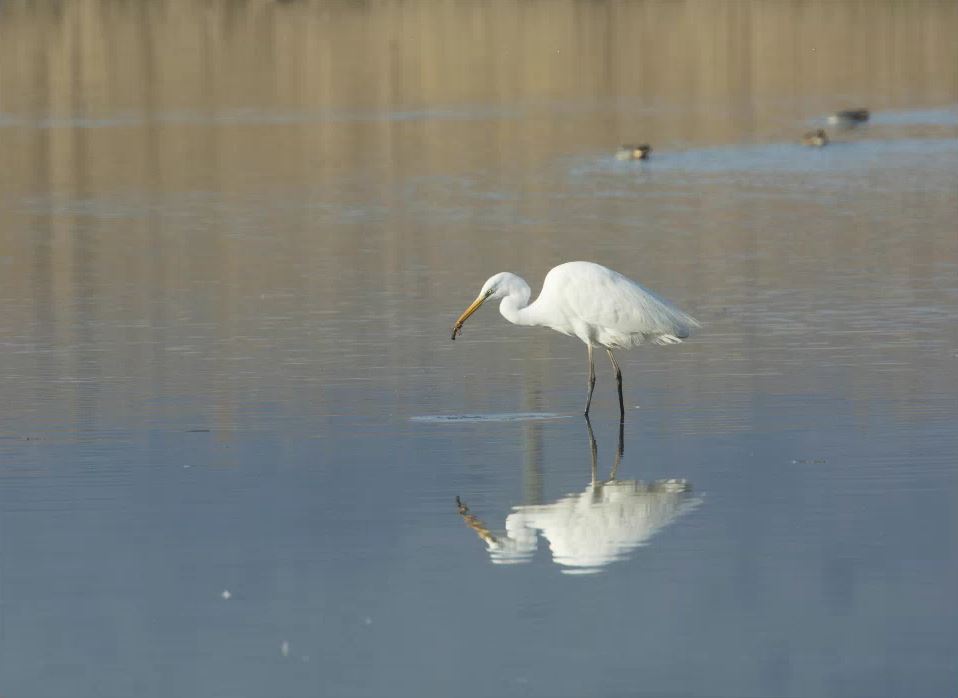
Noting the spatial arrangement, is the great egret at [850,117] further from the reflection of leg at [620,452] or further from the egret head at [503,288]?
the reflection of leg at [620,452]

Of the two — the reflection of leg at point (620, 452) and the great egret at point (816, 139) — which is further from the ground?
the great egret at point (816, 139)

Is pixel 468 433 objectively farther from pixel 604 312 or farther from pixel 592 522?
pixel 592 522

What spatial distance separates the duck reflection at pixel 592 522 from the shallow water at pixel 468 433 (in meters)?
0.03

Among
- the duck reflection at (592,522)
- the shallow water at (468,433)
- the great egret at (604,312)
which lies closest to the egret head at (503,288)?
the great egret at (604,312)

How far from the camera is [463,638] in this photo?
28.1ft

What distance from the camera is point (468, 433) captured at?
13.0 m

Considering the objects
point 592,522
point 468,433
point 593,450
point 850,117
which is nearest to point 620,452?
point 593,450

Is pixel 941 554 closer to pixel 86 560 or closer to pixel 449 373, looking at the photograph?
pixel 86 560

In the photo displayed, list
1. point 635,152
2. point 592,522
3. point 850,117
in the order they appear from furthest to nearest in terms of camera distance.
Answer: point 850,117
point 635,152
point 592,522

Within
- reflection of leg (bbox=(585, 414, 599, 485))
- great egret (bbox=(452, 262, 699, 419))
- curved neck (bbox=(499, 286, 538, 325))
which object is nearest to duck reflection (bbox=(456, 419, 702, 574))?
reflection of leg (bbox=(585, 414, 599, 485))

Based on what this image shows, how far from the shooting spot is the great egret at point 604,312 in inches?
528

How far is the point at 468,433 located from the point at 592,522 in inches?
105

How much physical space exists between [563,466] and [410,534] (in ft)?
6.05

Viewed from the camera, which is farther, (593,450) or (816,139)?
(816,139)
